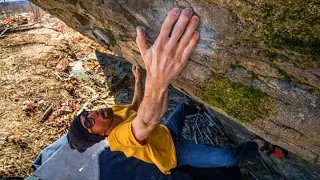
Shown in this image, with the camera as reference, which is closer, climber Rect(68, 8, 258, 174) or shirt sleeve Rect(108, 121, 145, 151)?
climber Rect(68, 8, 258, 174)

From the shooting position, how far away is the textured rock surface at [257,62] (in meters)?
2.36

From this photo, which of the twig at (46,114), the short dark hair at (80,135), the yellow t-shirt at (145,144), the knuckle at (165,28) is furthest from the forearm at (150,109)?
the twig at (46,114)

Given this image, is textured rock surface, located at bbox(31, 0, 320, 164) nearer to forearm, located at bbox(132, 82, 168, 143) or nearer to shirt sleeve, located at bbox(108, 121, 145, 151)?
forearm, located at bbox(132, 82, 168, 143)

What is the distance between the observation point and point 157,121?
9.65 feet

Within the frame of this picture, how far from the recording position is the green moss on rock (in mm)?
2868

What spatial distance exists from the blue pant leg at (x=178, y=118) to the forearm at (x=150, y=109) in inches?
62.4

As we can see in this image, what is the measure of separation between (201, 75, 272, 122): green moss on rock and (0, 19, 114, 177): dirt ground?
4299mm

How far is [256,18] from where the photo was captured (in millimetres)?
2408

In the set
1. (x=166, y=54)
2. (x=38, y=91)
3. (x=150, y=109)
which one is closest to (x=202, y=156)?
(x=150, y=109)

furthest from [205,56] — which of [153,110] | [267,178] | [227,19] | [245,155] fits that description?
[267,178]

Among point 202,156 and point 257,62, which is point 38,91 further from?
point 257,62

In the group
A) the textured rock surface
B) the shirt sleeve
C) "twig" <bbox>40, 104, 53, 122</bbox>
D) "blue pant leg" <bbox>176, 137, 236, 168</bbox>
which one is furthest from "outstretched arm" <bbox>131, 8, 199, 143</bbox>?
"twig" <bbox>40, 104, 53, 122</bbox>

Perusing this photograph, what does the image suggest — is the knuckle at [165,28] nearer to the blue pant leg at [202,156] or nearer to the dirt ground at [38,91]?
the blue pant leg at [202,156]

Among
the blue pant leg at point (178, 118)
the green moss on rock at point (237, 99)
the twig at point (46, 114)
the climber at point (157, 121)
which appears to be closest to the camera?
the climber at point (157, 121)
